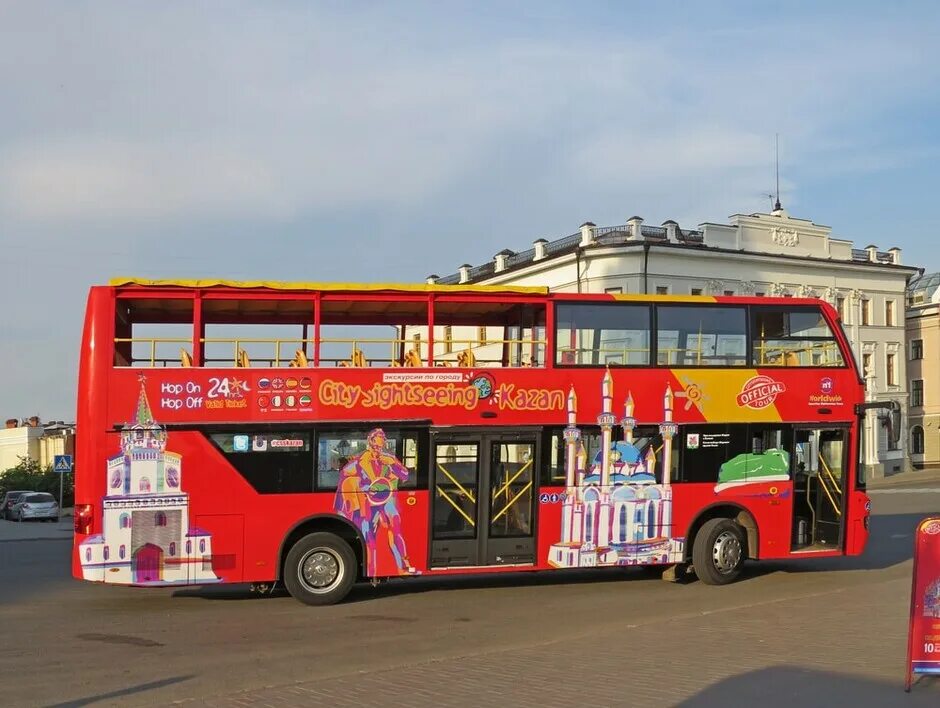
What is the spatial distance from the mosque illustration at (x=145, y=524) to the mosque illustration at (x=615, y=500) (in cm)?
483

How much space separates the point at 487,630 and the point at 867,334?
55.8 m

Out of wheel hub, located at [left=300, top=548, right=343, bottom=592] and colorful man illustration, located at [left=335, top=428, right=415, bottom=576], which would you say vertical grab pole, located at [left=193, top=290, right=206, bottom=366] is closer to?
colorful man illustration, located at [left=335, top=428, right=415, bottom=576]

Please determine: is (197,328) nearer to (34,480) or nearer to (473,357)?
(473,357)

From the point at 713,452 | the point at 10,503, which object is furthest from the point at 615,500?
the point at 10,503

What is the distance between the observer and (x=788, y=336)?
15.2 metres

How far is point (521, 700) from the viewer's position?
7676 mm

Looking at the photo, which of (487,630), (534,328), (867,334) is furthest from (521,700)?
(867,334)

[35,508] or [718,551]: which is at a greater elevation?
[718,551]

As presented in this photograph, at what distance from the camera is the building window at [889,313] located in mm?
62781

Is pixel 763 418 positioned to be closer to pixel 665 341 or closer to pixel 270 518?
pixel 665 341

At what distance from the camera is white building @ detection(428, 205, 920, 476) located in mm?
52062

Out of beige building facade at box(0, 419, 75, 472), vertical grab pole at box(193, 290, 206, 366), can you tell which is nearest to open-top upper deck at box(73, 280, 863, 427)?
vertical grab pole at box(193, 290, 206, 366)

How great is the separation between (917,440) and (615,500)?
6002cm

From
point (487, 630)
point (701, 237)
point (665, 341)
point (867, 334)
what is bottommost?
point (487, 630)
